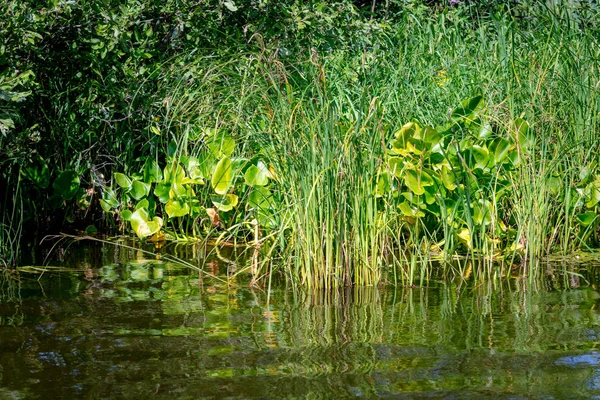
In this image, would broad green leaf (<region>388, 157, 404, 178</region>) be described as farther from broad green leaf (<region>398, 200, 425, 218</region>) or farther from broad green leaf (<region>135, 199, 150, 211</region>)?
broad green leaf (<region>135, 199, 150, 211</region>)

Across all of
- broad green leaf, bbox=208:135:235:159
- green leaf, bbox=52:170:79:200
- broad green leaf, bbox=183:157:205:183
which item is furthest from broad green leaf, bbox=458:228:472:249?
green leaf, bbox=52:170:79:200

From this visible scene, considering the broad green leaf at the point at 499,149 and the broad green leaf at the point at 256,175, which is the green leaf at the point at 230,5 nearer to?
the broad green leaf at the point at 256,175

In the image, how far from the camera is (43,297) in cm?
438

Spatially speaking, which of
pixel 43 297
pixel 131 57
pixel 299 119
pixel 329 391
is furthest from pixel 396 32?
pixel 329 391

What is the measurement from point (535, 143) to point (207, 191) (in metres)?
2.08

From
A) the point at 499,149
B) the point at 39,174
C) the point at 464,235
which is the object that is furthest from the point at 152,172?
the point at 499,149

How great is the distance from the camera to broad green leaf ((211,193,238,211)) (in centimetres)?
559

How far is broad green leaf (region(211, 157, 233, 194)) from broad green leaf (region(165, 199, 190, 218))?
361mm

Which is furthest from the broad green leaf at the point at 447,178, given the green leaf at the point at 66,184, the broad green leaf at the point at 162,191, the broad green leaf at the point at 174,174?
the green leaf at the point at 66,184

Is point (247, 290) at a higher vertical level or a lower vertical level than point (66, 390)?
higher

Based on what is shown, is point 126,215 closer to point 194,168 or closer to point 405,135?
point 194,168

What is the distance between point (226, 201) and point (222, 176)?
0.21 meters

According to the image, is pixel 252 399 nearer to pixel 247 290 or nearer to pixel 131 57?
pixel 247 290

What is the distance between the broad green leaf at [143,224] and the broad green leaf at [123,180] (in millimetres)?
198
